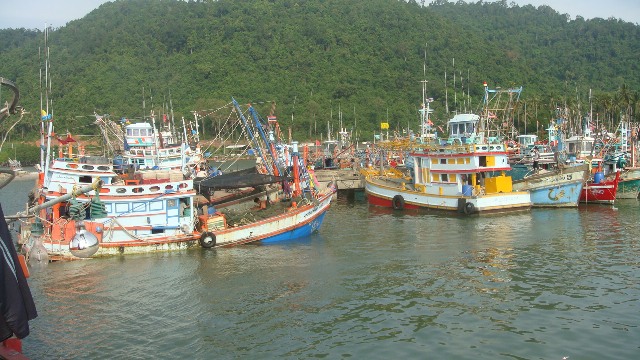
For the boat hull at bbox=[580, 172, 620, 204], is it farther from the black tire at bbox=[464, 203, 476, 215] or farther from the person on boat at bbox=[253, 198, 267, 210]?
the person on boat at bbox=[253, 198, 267, 210]

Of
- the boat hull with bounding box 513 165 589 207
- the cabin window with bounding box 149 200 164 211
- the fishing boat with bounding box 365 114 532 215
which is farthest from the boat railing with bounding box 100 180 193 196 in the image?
the boat hull with bounding box 513 165 589 207

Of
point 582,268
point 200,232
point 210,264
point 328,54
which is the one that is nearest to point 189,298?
point 210,264

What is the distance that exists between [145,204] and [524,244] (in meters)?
17.3

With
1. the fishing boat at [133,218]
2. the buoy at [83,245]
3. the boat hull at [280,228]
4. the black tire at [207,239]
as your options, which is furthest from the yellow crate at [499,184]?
the buoy at [83,245]

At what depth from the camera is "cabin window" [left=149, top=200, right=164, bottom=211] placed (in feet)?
92.4

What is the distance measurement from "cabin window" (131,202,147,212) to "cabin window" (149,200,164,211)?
264 millimetres

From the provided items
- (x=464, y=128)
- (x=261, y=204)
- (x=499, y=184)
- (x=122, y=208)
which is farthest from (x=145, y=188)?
(x=464, y=128)

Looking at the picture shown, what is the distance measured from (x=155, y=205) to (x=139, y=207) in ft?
2.32

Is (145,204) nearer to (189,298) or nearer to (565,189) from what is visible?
(189,298)

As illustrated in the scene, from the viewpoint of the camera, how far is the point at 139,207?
28031mm

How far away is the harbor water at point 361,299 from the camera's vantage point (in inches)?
659

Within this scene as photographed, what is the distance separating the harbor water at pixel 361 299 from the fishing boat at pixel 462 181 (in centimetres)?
570

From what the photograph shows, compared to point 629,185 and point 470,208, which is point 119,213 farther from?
point 629,185

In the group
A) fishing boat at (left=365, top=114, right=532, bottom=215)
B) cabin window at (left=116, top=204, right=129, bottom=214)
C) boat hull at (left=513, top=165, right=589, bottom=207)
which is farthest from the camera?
boat hull at (left=513, top=165, right=589, bottom=207)
